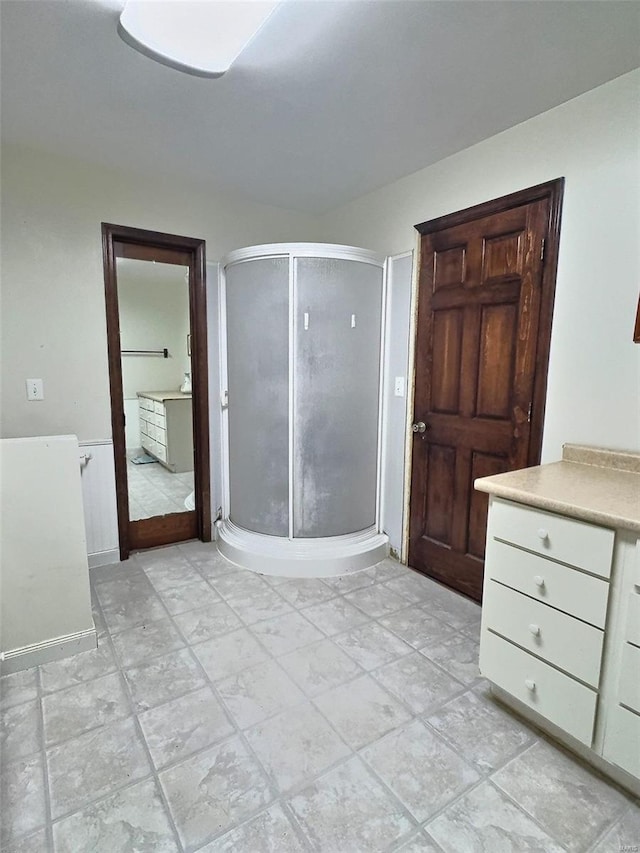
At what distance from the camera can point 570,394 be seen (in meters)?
1.88

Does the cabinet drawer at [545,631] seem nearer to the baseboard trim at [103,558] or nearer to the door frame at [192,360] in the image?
the door frame at [192,360]

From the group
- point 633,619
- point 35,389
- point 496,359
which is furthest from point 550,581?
point 35,389

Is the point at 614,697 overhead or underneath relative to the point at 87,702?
overhead

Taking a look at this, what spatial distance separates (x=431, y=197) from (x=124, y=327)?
6.51ft

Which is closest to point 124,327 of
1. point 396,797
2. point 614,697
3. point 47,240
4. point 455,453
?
point 47,240

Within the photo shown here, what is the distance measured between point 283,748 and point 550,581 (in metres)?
1.04

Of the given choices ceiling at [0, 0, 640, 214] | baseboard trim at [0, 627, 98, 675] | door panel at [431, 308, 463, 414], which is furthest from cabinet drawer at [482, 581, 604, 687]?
ceiling at [0, 0, 640, 214]

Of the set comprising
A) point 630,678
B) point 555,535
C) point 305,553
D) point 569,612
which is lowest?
point 305,553

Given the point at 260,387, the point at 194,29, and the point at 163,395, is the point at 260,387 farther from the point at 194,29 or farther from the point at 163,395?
the point at 194,29

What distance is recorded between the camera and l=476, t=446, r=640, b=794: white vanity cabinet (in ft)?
4.05

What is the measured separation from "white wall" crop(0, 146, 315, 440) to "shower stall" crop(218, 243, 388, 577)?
63 centimetres

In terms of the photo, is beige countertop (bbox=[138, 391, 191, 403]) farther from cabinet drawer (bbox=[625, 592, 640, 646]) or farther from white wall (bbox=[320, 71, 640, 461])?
cabinet drawer (bbox=[625, 592, 640, 646])

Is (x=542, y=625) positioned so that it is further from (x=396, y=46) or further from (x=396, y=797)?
(x=396, y=46)

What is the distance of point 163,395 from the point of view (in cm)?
293
